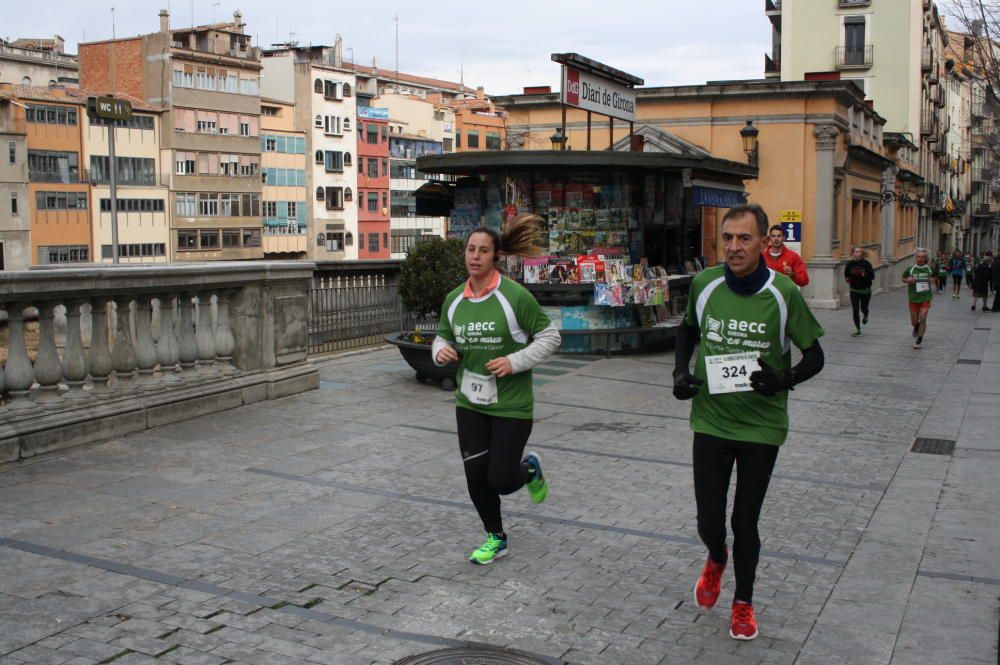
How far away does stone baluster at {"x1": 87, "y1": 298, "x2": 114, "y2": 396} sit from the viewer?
335 inches

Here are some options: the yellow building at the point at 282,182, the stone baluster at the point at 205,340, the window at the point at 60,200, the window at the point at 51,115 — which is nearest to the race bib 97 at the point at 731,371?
the stone baluster at the point at 205,340

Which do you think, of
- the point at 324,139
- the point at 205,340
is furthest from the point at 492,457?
the point at 324,139

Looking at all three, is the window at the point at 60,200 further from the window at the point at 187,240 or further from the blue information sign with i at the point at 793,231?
the blue information sign with i at the point at 793,231

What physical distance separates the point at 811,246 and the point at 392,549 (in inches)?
1034

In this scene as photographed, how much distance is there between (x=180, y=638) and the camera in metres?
4.55

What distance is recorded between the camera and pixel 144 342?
8.98 metres

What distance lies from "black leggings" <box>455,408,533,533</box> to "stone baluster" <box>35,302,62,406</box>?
395cm

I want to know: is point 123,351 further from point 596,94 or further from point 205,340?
point 596,94

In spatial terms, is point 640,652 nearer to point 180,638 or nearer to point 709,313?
point 709,313

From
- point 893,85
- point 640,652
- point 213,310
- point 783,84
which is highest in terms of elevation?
→ point 893,85

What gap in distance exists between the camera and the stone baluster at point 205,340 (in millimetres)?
9773

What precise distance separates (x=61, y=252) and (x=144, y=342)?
71.1 metres

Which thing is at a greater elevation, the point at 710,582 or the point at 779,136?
the point at 779,136

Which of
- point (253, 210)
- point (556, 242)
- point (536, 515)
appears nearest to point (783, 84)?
point (556, 242)
